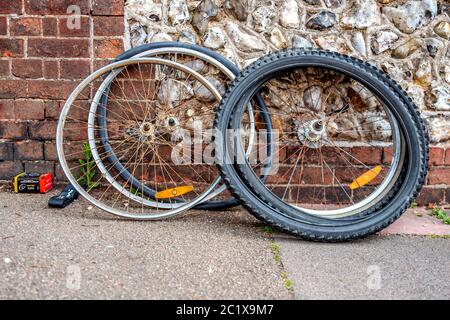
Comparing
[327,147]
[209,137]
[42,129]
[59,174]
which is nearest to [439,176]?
[327,147]

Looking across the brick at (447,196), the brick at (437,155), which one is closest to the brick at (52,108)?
the brick at (437,155)

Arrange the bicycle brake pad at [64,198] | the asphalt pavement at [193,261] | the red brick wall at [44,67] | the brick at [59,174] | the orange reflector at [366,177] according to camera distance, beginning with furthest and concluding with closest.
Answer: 1. the brick at [59,174]
2. the orange reflector at [366,177]
3. the red brick wall at [44,67]
4. the bicycle brake pad at [64,198]
5. the asphalt pavement at [193,261]

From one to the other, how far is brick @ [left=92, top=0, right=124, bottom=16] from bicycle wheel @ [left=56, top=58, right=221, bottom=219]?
345 millimetres

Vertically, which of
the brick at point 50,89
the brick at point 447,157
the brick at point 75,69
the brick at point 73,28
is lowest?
the brick at point 447,157

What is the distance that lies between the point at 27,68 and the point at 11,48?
0.16 m

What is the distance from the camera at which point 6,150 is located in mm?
3463

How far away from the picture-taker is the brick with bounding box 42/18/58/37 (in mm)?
3289

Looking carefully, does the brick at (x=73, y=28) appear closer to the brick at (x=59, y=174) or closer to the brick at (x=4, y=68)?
the brick at (x=4, y=68)

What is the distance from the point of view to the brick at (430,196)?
135 inches

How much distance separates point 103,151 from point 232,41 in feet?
3.59

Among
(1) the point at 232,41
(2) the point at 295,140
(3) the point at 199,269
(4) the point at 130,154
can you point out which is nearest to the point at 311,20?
(1) the point at 232,41

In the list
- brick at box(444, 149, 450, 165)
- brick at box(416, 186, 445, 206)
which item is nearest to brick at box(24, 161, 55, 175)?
brick at box(416, 186, 445, 206)

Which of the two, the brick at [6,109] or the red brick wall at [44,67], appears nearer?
the red brick wall at [44,67]

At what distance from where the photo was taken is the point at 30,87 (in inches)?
133
